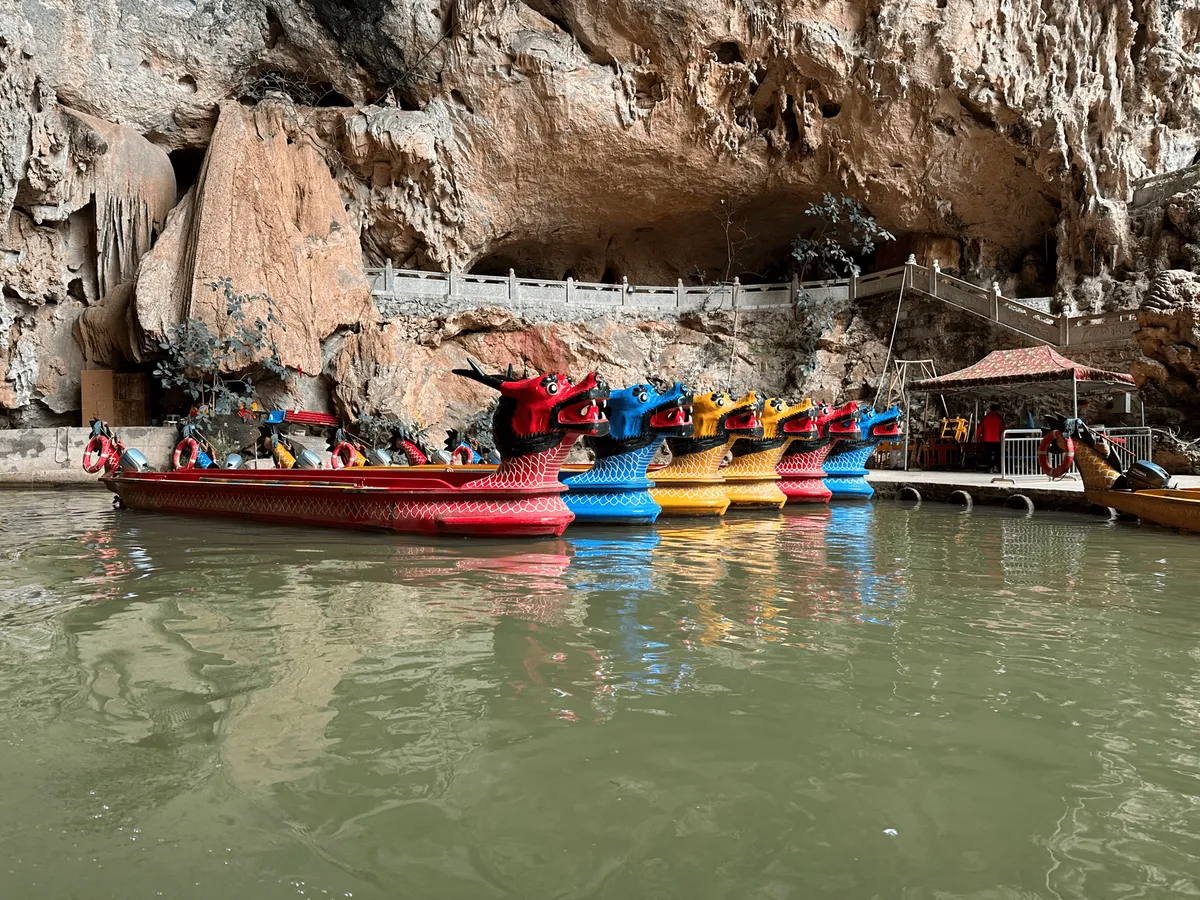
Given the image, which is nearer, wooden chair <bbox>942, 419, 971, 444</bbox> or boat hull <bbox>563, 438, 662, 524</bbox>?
boat hull <bbox>563, 438, 662, 524</bbox>

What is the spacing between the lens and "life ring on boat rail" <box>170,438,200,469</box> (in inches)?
484

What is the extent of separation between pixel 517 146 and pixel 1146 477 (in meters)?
18.1

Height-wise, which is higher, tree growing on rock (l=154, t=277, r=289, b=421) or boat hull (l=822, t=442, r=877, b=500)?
tree growing on rock (l=154, t=277, r=289, b=421)

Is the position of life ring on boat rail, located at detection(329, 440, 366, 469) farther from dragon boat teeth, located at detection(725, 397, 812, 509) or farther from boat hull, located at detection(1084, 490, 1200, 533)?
boat hull, located at detection(1084, 490, 1200, 533)

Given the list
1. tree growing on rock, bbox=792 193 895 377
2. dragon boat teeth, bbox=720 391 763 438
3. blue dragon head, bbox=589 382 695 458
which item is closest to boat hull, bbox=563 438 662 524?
blue dragon head, bbox=589 382 695 458

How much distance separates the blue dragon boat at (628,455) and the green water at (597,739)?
143 inches

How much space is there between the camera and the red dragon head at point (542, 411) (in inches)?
296

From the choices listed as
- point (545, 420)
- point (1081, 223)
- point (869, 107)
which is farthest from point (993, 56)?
point (545, 420)

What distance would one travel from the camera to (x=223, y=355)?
18.2 meters

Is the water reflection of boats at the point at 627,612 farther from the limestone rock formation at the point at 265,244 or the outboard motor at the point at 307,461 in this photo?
the limestone rock formation at the point at 265,244

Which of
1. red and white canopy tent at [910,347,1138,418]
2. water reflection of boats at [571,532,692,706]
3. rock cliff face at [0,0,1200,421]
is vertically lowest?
water reflection of boats at [571,532,692,706]

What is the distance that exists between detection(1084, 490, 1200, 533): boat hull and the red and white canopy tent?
5.07m

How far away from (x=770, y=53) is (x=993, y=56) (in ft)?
19.7

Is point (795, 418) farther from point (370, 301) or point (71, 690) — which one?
point (370, 301)
